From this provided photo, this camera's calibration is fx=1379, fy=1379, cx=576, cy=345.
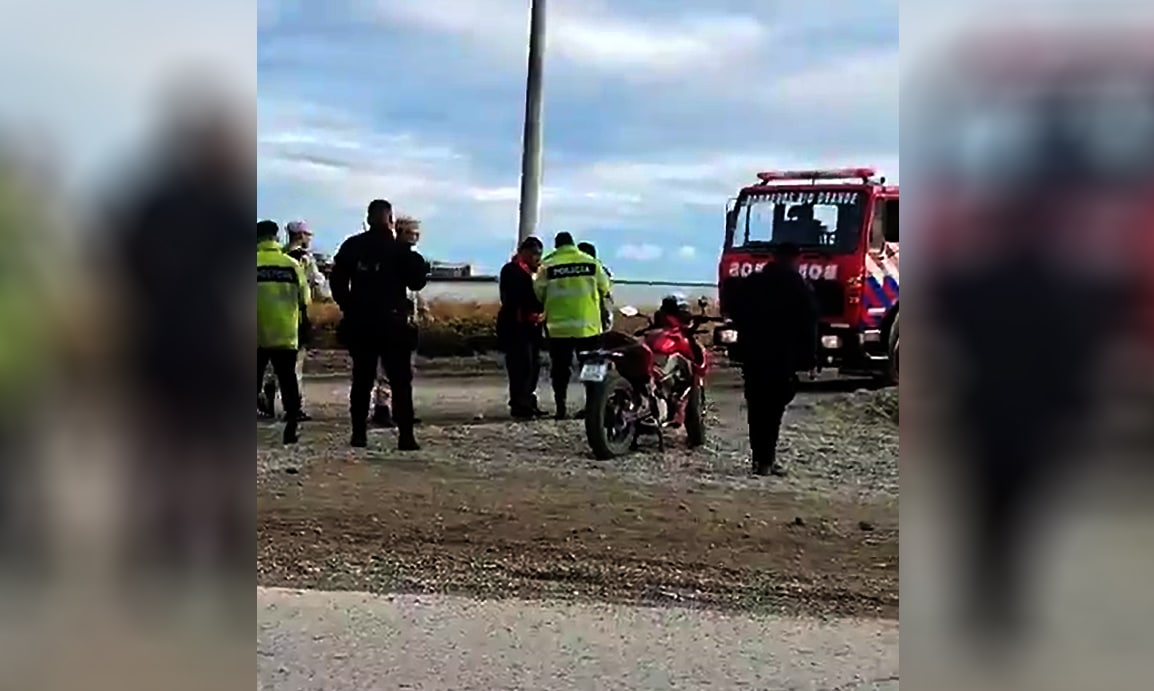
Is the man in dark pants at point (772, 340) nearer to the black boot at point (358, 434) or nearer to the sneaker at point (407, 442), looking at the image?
the sneaker at point (407, 442)

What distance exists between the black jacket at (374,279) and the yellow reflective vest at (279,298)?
12 centimetres

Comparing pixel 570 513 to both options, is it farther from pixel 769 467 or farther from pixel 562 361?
pixel 769 467

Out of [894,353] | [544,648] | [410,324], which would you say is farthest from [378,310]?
[894,353]

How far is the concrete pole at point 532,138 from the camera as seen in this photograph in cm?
343

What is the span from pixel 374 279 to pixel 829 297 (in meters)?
1.19

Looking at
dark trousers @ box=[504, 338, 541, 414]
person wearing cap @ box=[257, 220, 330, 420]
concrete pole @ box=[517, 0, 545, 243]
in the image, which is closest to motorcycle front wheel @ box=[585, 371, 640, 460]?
dark trousers @ box=[504, 338, 541, 414]

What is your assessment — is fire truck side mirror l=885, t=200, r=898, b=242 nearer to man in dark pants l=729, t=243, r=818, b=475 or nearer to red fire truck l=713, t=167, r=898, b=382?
red fire truck l=713, t=167, r=898, b=382

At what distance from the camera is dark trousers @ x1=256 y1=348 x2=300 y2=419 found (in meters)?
3.49

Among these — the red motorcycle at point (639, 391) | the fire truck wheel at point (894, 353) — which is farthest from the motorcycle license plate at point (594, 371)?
the fire truck wheel at point (894, 353)

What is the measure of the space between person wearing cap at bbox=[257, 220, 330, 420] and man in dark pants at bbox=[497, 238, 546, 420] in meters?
0.47

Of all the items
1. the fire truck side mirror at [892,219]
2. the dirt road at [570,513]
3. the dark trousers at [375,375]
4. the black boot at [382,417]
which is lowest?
the dirt road at [570,513]

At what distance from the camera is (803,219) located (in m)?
3.50
